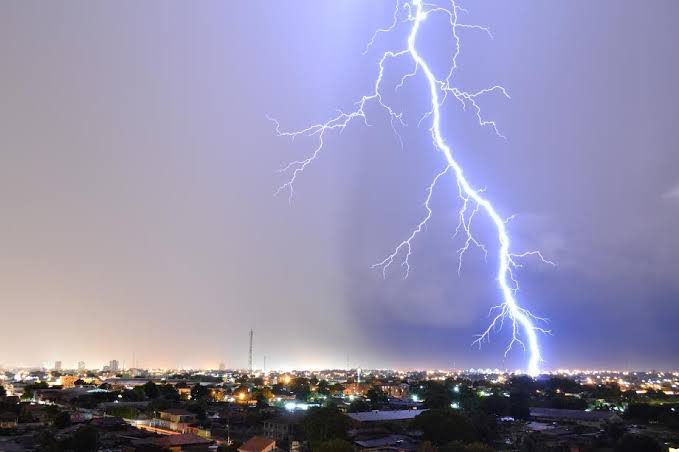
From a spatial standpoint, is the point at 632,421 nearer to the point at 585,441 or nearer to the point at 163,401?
the point at 585,441

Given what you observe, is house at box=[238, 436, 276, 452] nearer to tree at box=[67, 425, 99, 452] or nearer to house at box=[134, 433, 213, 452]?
house at box=[134, 433, 213, 452]

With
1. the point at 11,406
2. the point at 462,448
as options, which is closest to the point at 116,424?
the point at 11,406

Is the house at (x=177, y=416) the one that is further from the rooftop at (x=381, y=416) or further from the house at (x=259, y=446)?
the house at (x=259, y=446)

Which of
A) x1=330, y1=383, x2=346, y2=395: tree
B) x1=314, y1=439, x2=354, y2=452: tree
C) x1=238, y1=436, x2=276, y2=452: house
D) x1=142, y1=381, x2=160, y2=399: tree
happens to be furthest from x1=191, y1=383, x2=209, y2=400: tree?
x1=314, y1=439, x2=354, y2=452: tree

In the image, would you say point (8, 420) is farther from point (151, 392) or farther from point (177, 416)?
point (151, 392)

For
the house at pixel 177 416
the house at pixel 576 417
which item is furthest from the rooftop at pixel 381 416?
the house at pixel 576 417

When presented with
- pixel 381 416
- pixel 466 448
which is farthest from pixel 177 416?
pixel 466 448
